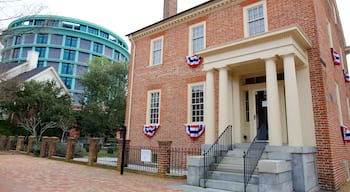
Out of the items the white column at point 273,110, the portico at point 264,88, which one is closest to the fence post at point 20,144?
the portico at point 264,88

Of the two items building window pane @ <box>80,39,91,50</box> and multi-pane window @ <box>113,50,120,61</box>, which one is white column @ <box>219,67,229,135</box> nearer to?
building window pane @ <box>80,39,91,50</box>

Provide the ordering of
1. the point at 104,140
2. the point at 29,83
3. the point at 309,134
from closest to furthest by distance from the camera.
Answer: the point at 309,134 < the point at 29,83 < the point at 104,140

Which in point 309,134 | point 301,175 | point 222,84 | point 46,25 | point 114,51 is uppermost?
point 114,51

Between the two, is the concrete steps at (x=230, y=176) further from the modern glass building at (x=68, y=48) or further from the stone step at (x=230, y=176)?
the modern glass building at (x=68, y=48)

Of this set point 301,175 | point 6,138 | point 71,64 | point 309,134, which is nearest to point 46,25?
point 301,175

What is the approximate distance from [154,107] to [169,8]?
6.85 metres

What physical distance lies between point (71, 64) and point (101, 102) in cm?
2472

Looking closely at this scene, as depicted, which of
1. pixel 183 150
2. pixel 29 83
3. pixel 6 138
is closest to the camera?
pixel 183 150

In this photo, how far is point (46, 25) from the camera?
674 cm

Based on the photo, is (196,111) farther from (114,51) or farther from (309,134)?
(114,51)

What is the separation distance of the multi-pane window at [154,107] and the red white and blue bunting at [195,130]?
2.42 m

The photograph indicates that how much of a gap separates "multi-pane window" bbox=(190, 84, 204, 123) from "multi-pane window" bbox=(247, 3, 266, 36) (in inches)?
137

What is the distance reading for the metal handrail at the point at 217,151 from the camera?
7.26 m

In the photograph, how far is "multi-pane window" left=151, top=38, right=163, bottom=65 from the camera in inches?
526
